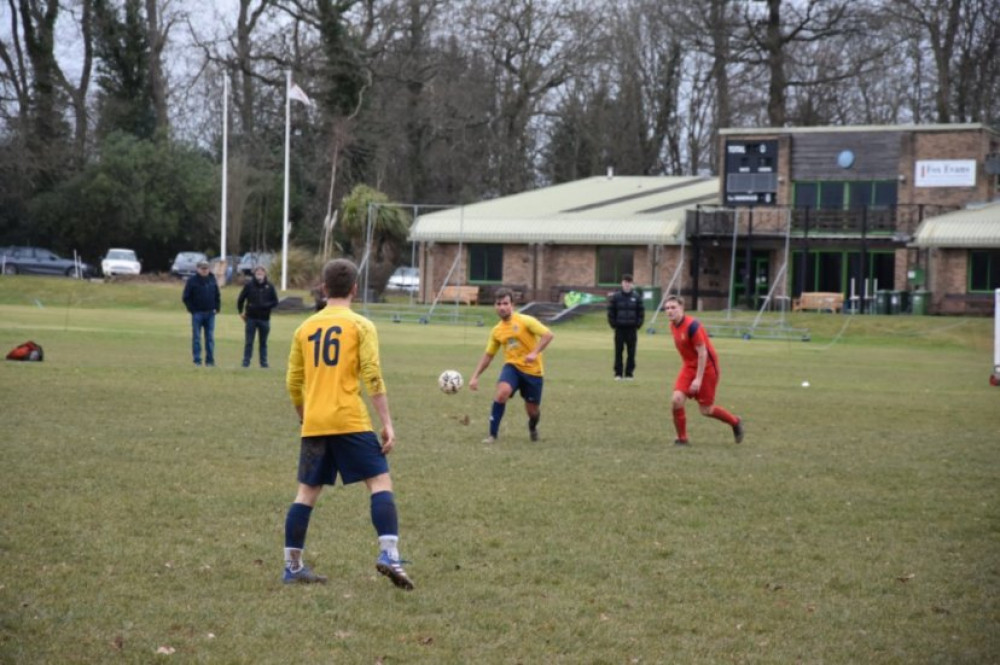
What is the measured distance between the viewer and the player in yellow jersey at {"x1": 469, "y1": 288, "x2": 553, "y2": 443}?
15.3m

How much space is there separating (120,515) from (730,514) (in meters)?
4.58

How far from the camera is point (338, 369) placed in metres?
8.15

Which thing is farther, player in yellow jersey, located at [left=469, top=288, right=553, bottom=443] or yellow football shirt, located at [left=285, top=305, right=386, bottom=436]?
player in yellow jersey, located at [left=469, top=288, right=553, bottom=443]

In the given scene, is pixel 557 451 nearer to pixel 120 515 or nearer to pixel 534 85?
pixel 120 515

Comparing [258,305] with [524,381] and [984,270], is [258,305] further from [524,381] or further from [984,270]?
[984,270]

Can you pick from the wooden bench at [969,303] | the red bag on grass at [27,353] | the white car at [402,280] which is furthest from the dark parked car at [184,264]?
the red bag on grass at [27,353]

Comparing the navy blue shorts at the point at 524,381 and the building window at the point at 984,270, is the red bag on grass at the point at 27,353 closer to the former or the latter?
the navy blue shorts at the point at 524,381

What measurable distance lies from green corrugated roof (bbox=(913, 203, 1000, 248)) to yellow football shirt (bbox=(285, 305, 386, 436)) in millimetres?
45324

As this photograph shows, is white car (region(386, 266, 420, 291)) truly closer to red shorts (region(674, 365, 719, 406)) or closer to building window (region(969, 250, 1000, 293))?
building window (region(969, 250, 1000, 293))

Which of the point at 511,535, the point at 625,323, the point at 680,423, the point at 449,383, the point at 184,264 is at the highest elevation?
the point at 184,264

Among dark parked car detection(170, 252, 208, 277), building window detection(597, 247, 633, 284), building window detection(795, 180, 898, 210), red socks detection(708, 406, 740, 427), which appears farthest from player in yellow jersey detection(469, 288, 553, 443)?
dark parked car detection(170, 252, 208, 277)

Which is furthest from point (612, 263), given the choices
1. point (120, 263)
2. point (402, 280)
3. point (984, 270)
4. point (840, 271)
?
point (120, 263)

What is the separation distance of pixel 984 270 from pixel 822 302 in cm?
609

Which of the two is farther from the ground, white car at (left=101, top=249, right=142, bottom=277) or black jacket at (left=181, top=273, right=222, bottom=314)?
white car at (left=101, top=249, right=142, bottom=277)
